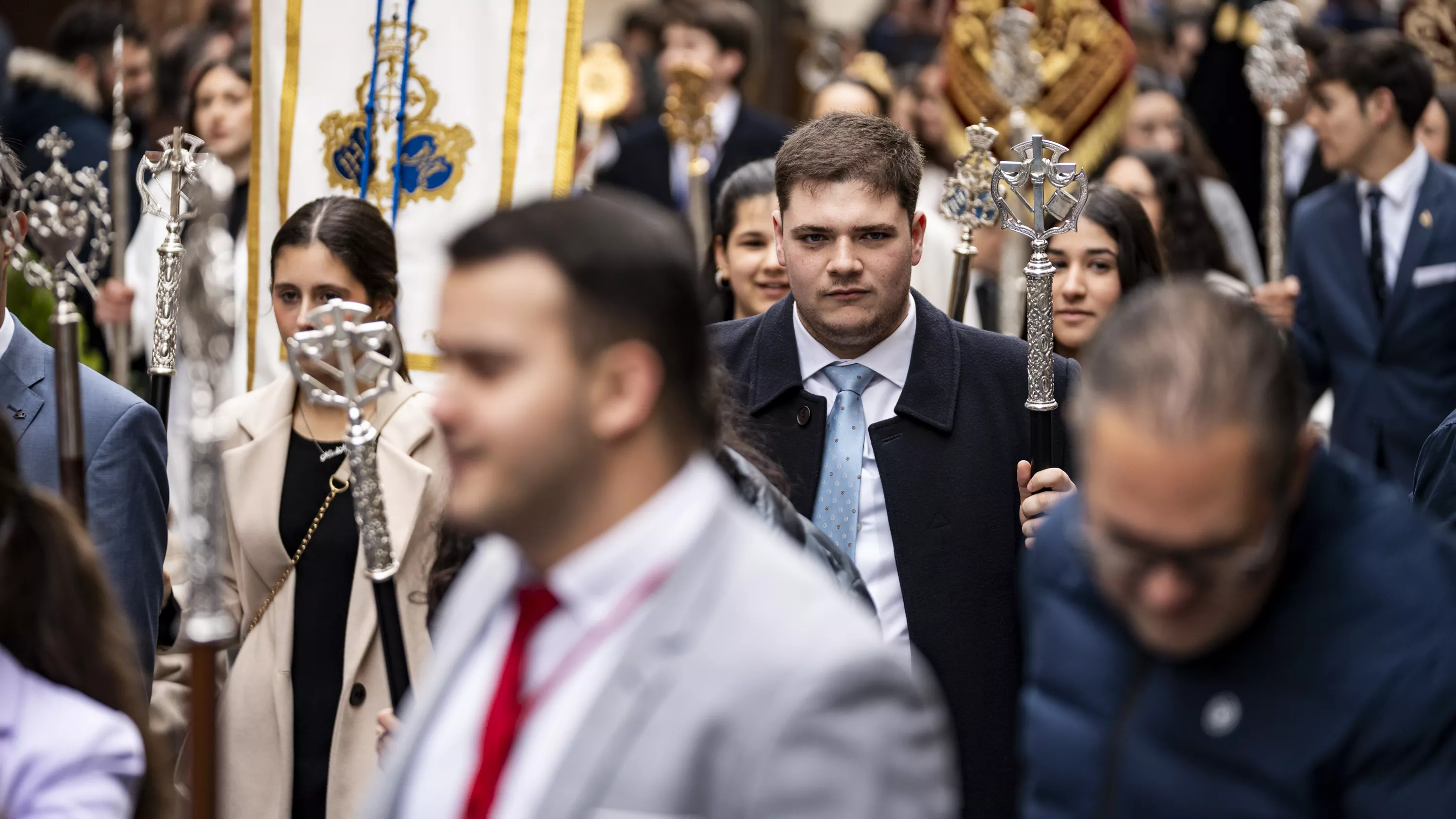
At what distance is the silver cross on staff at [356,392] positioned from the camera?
2.93 m

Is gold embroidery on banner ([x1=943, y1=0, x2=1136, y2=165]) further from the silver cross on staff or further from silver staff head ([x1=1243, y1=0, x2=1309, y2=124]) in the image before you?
the silver cross on staff

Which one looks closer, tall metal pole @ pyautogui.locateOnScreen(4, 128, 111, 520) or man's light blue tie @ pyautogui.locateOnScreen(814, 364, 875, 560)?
tall metal pole @ pyautogui.locateOnScreen(4, 128, 111, 520)

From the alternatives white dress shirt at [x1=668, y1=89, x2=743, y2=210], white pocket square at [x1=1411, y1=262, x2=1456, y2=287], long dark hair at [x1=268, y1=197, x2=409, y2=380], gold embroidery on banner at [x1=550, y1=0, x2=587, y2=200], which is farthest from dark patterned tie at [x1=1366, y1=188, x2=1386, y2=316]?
long dark hair at [x1=268, y1=197, x2=409, y2=380]

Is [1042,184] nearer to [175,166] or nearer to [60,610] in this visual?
[175,166]

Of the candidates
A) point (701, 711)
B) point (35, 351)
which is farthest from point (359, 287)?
point (701, 711)

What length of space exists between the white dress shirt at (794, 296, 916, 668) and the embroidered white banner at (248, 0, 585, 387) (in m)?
1.34

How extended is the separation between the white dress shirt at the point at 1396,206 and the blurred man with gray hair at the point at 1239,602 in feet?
15.9

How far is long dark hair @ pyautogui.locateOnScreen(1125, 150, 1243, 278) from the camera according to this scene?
251 inches

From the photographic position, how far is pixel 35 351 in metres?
3.81

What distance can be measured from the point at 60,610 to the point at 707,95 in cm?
631

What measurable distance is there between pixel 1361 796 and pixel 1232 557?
29cm

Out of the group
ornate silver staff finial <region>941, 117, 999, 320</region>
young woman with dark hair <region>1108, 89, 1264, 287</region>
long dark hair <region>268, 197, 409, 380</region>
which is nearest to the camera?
long dark hair <region>268, 197, 409, 380</region>

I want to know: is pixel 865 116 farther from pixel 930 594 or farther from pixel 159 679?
pixel 159 679

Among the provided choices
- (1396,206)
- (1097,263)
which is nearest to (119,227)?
(1097,263)
